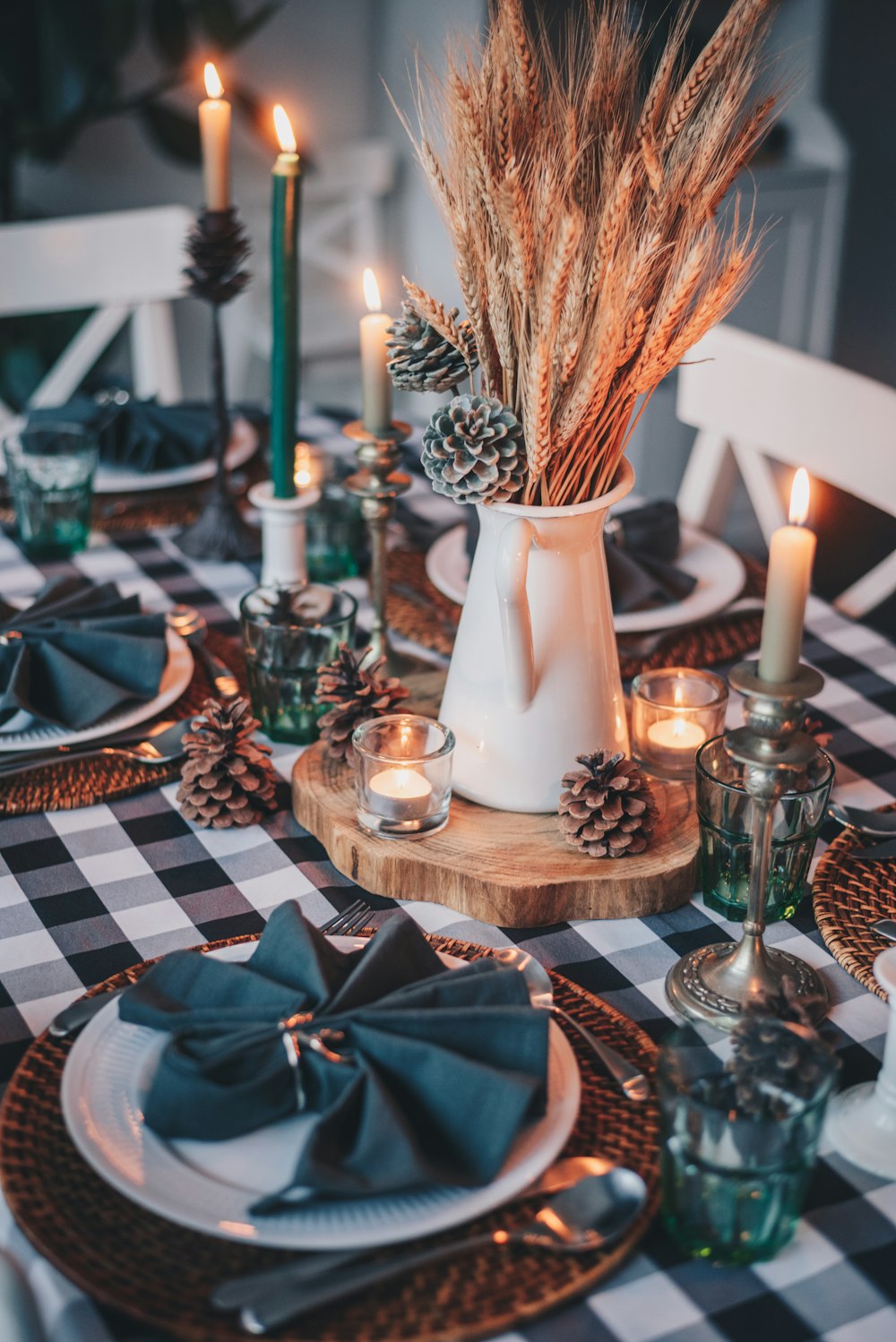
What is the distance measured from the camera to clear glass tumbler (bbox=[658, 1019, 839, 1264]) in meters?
0.57

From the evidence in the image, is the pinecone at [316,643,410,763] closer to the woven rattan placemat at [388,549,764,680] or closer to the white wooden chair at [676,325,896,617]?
the woven rattan placemat at [388,549,764,680]

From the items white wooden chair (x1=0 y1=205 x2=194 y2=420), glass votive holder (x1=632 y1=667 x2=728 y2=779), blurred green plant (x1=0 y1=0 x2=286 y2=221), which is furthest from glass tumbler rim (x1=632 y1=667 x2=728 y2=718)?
blurred green plant (x1=0 y1=0 x2=286 y2=221)

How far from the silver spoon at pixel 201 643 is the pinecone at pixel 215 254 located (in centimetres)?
33

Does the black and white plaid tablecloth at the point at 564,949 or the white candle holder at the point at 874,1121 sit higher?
the white candle holder at the point at 874,1121

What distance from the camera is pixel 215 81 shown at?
126 cm

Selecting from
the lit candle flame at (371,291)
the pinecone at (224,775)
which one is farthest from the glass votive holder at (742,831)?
the lit candle flame at (371,291)

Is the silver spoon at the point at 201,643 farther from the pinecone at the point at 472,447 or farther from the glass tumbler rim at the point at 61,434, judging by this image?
the pinecone at the point at 472,447

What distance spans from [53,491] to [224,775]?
1.76 ft

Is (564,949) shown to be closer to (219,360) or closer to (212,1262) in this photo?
(212,1262)

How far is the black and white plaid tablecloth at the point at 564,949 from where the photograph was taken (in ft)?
1.91

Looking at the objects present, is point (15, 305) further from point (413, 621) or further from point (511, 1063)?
point (511, 1063)

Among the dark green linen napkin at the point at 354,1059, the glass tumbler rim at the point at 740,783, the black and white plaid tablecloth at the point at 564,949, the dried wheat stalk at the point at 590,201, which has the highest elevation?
the dried wheat stalk at the point at 590,201

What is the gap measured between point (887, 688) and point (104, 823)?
674 mm

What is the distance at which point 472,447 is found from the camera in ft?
2.63
